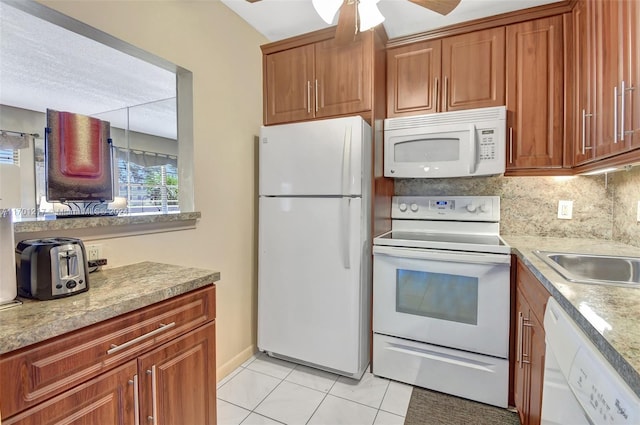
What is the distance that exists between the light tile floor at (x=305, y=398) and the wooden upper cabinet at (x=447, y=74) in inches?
74.6

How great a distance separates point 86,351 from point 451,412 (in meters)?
1.80

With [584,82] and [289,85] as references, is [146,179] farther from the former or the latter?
[584,82]

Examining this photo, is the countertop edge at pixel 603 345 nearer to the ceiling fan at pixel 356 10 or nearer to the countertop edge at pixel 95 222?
the ceiling fan at pixel 356 10

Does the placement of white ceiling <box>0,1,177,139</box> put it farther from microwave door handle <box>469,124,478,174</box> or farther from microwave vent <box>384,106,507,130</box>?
microwave door handle <box>469,124,478,174</box>

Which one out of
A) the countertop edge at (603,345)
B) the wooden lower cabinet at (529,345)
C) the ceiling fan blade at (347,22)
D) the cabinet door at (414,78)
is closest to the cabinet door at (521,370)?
the wooden lower cabinet at (529,345)

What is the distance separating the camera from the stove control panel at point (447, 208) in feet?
7.47

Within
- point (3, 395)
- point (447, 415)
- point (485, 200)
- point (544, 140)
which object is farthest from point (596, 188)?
point (3, 395)

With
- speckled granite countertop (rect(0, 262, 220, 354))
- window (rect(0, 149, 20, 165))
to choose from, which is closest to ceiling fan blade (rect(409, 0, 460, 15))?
speckled granite countertop (rect(0, 262, 220, 354))

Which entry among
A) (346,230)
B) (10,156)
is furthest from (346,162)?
(10,156)

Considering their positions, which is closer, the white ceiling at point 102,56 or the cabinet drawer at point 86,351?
the cabinet drawer at point 86,351

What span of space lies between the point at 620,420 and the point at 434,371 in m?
1.53

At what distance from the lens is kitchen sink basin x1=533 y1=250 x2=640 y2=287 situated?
1.38 m

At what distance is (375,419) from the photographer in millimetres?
1702

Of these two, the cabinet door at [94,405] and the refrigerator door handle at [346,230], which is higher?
the refrigerator door handle at [346,230]
